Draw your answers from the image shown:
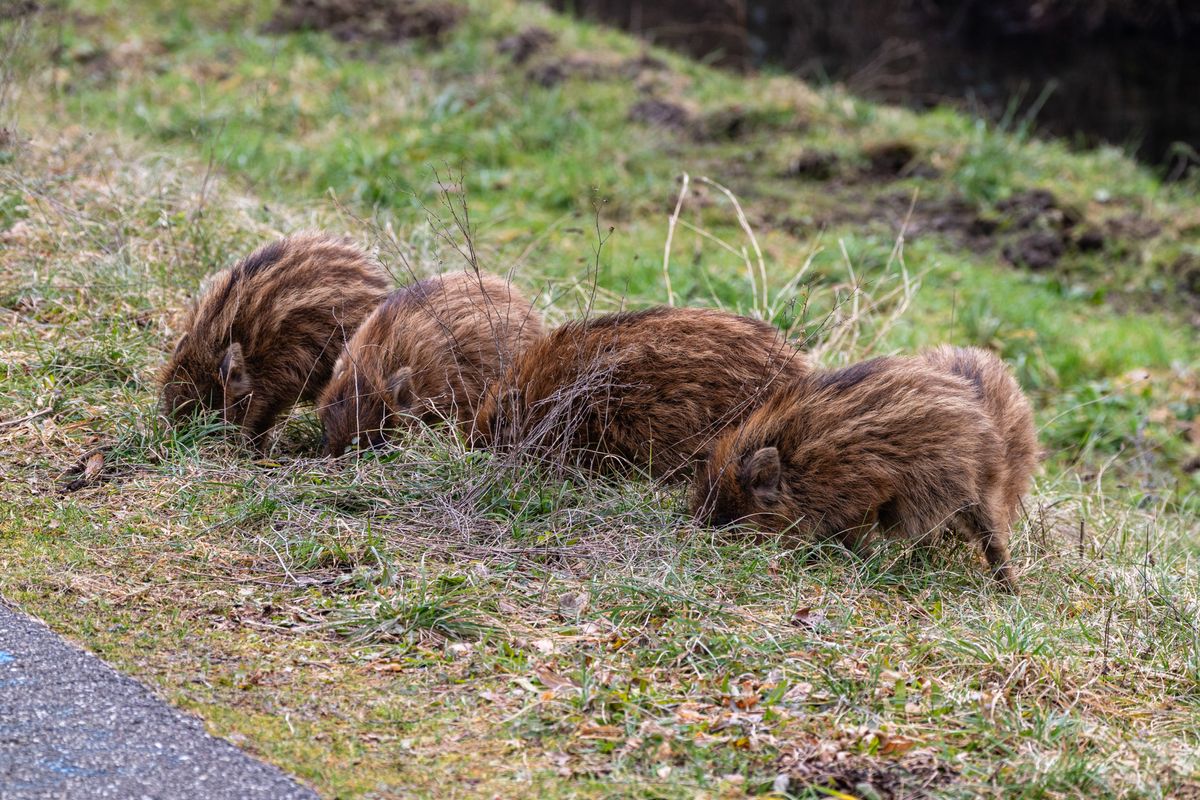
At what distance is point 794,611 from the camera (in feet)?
14.5

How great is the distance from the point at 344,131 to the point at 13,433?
19.1ft

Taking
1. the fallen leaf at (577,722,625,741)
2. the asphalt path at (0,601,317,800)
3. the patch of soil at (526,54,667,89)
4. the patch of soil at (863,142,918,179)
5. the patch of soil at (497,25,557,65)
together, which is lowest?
the asphalt path at (0,601,317,800)

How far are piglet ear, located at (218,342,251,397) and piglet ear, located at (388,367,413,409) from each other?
682 mm

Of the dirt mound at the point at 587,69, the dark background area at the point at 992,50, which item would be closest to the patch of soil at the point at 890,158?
the dirt mound at the point at 587,69

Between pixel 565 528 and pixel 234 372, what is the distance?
75.4 inches

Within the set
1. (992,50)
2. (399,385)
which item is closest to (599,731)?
(399,385)

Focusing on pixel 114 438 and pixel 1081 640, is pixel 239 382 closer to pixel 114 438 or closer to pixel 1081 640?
pixel 114 438

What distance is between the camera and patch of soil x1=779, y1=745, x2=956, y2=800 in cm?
340

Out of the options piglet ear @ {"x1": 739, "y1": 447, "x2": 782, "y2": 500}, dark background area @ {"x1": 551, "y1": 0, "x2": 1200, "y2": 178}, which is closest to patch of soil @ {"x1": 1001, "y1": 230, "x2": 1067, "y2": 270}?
dark background area @ {"x1": 551, "y1": 0, "x2": 1200, "y2": 178}

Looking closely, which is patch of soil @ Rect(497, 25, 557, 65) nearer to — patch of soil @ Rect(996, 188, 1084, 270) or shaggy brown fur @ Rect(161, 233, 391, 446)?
patch of soil @ Rect(996, 188, 1084, 270)

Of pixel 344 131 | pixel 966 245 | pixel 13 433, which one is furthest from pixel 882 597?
pixel 344 131

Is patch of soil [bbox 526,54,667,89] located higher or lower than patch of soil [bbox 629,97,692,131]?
higher

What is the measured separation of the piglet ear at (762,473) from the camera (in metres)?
5.22

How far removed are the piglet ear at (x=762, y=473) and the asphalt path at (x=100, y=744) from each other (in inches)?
99.2
